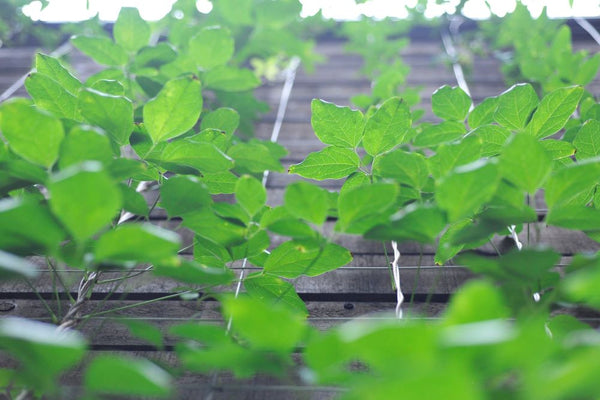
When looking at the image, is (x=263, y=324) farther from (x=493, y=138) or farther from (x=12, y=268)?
(x=493, y=138)

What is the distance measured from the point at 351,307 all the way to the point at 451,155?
411 mm

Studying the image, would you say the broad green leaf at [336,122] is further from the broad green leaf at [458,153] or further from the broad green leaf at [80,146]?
the broad green leaf at [80,146]

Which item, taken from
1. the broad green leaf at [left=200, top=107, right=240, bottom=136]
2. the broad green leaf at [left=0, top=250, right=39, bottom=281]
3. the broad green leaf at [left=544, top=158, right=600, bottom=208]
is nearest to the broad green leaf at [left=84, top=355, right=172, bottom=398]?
the broad green leaf at [left=0, top=250, right=39, bottom=281]

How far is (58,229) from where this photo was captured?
1.61 ft

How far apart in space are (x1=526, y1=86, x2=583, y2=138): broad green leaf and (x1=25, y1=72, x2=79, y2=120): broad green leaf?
2.19ft

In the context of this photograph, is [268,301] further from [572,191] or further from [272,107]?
[272,107]

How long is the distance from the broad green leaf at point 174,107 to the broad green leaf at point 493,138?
0.44 metres

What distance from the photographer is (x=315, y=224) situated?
0.60m

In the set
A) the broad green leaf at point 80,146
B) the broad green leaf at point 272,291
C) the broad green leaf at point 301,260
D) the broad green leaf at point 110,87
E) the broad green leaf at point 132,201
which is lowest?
the broad green leaf at point 272,291

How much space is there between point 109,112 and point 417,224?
419 millimetres

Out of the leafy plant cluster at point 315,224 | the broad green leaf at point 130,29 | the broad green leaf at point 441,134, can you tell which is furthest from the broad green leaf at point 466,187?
the broad green leaf at point 130,29

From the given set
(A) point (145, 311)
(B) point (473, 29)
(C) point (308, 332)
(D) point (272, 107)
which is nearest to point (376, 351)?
(C) point (308, 332)

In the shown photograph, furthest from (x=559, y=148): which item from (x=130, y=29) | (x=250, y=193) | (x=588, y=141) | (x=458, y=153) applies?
(x=130, y=29)

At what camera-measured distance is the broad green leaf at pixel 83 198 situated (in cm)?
44
